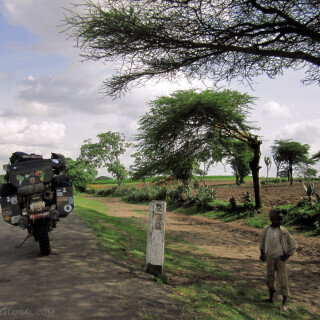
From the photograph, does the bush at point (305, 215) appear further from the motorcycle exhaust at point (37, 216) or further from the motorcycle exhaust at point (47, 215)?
the motorcycle exhaust at point (37, 216)

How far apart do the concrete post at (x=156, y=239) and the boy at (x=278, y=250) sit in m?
1.75

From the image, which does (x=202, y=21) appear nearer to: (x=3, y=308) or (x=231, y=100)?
(x=3, y=308)

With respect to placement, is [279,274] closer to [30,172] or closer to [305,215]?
[30,172]

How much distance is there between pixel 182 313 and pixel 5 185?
446 centimetres

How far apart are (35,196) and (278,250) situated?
15.1 ft

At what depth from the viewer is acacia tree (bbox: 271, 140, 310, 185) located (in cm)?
4759

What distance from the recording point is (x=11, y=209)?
20.9 feet

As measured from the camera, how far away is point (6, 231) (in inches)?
361

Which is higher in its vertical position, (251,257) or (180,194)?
(180,194)

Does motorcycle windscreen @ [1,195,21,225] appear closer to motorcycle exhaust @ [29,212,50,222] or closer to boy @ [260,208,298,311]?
motorcycle exhaust @ [29,212,50,222]

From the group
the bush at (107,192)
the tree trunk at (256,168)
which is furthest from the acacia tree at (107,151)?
the tree trunk at (256,168)

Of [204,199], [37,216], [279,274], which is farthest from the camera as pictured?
[204,199]

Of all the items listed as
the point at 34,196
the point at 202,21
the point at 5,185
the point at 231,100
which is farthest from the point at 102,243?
the point at 231,100

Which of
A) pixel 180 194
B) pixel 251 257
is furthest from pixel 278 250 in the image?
pixel 180 194
